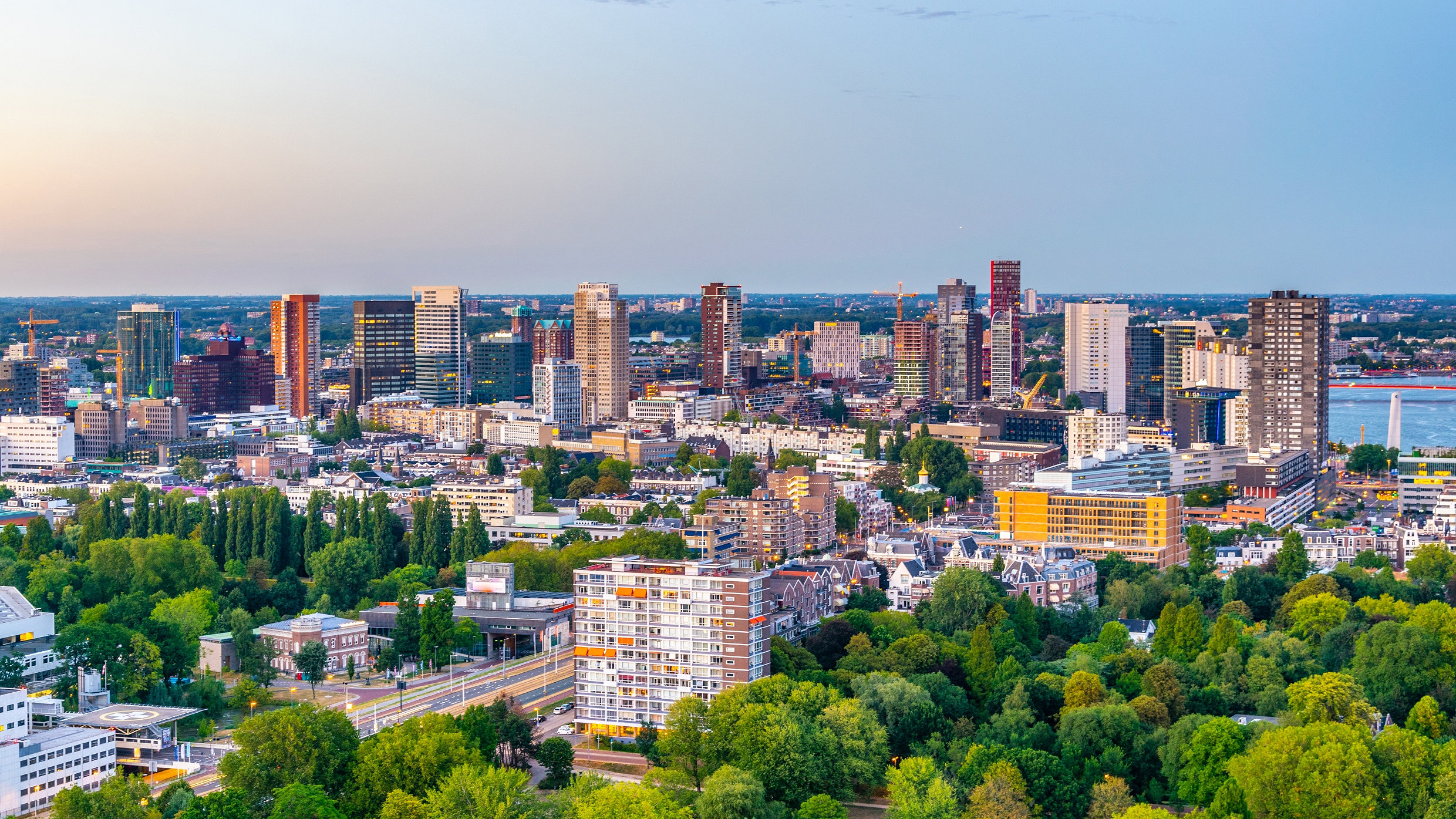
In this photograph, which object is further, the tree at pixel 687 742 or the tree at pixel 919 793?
the tree at pixel 687 742

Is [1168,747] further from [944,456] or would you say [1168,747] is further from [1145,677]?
[944,456]

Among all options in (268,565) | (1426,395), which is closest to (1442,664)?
(268,565)

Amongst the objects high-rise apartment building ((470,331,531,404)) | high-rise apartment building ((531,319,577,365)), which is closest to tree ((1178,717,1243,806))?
high-rise apartment building ((470,331,531,404))

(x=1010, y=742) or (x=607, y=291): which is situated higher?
(x=607, y=291)

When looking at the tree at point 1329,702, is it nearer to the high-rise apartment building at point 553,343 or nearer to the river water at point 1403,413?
the river water at point 1403,413

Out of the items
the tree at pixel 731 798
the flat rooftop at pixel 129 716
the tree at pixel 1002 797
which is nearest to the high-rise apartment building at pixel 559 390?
the flat rooftop at pixel 129 716

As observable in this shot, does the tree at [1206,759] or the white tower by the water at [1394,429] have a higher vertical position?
the white tower by the water at [1394,429]
